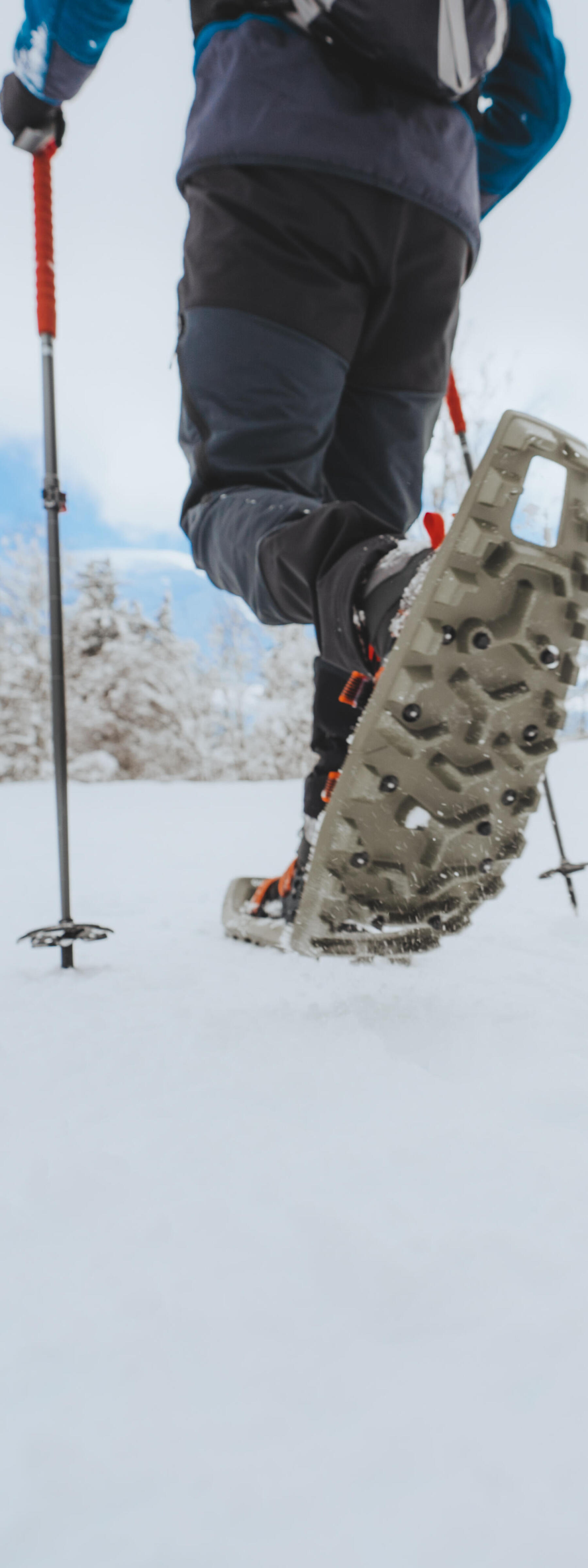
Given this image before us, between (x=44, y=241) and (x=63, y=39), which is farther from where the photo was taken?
(x=44, y=241)

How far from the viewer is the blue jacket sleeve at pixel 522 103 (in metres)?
1.13

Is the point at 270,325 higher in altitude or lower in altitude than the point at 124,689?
higher

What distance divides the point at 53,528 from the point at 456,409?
1.09 m

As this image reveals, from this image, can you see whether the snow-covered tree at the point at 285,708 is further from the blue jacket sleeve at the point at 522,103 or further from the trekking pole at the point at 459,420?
the blue jacket sleeve at the point at 522,103

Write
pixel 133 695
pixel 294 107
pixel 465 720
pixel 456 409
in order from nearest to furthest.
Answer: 1. pixel 465 720
2. pixel 294 107
3. pixel 456 409
4. pixel 133 695

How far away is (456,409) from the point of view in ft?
6.05

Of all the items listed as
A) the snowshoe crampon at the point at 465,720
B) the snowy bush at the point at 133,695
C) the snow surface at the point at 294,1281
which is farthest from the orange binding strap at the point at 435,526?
the snowy bush at the point at 133,695

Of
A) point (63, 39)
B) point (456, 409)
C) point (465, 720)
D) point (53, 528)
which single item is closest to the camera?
point (465, 720)

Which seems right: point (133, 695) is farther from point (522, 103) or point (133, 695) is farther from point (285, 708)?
point (522, 103)

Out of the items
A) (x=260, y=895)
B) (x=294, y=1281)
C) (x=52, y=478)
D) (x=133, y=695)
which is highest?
(x=52, y=478)

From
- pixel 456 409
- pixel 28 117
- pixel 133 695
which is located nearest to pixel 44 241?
pixel 28 117

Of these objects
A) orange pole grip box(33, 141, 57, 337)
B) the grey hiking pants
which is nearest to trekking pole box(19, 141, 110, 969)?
orange pole grip box(33, 141, 57, 337)

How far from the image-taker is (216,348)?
3.05 feet

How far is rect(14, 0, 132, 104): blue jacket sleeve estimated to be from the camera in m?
1.05
